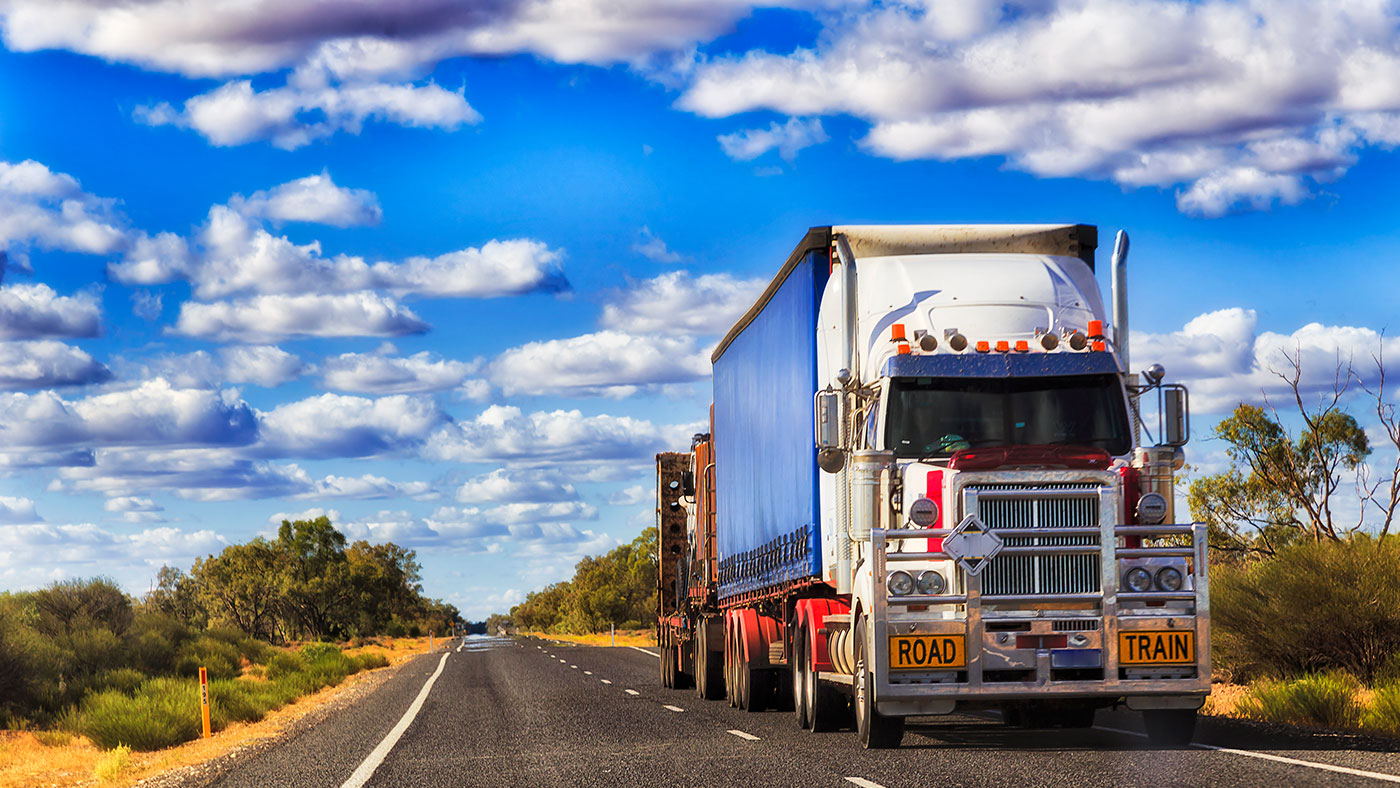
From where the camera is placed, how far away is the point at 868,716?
12789mm

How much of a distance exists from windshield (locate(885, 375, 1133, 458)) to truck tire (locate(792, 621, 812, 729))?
10.6 feet

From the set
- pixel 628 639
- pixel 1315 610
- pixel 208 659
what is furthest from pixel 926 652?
pixel 628 639

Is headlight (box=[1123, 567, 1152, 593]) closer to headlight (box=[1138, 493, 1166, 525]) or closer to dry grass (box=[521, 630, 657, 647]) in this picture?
headlight (box=[1138, 493, 1166, 525])

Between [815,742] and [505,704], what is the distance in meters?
9.73

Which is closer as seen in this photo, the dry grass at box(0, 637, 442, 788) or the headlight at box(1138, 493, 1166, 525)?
the headlight at box(1138, 493, 1166, 525)

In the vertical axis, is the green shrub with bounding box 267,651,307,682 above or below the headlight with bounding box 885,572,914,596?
below

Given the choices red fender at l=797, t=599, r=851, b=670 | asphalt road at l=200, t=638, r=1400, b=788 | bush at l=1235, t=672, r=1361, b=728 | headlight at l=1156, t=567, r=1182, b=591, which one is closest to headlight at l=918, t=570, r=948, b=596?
asphalt road at l=200, t=638, r=1400, b=788

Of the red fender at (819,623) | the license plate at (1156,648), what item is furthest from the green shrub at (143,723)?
the license plate at (1156,648)

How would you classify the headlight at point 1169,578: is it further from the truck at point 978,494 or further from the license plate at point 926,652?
the license plate at point 926,652

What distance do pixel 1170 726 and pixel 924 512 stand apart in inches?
127

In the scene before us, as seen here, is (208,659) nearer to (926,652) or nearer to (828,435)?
(828,435)

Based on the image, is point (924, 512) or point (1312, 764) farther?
point (924, 512)

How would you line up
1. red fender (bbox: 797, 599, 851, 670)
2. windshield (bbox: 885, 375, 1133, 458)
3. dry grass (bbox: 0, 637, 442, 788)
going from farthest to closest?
dry grass (bbox: 0, 637, 442, 788) → red fender (bbox: 797, 599, 851, 670) → windshield (bbox: 885, 375, 1133, 458)

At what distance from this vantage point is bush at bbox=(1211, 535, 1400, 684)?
1850cm
